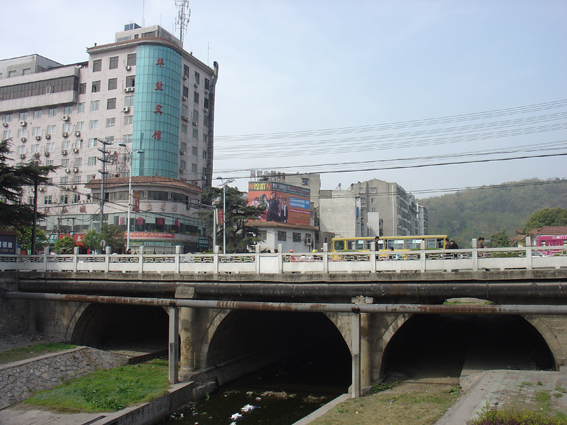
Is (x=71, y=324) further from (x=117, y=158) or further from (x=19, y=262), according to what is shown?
(x=117, y=158)

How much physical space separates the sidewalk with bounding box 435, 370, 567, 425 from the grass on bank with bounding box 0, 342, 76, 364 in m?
16.5

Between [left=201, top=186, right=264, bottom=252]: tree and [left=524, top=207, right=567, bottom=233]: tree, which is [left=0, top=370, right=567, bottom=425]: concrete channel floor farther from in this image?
[left=524, top=207, right=567, bottom=233]: tree

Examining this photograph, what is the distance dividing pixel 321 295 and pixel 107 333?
13859 millimetres

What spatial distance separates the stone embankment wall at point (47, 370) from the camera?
15817 mm

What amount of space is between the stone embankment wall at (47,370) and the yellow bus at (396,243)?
61.1 feet

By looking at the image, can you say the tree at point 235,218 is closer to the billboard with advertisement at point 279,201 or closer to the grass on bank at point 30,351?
the billboard with advertisement at point 279,201

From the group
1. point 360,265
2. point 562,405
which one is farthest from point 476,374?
point 360,265

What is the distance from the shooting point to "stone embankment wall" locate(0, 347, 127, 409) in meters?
15.8

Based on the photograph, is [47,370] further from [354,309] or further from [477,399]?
[477,399]

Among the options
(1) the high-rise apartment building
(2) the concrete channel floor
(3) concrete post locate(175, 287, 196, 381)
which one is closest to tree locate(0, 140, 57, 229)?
(3) concrete post locate(175, 287, 196, 381)

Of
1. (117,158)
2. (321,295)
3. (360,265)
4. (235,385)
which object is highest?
(117,158)

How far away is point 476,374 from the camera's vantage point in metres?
14.5

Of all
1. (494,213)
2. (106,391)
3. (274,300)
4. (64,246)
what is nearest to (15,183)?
(64,246)

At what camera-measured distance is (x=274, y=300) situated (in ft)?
60.7
